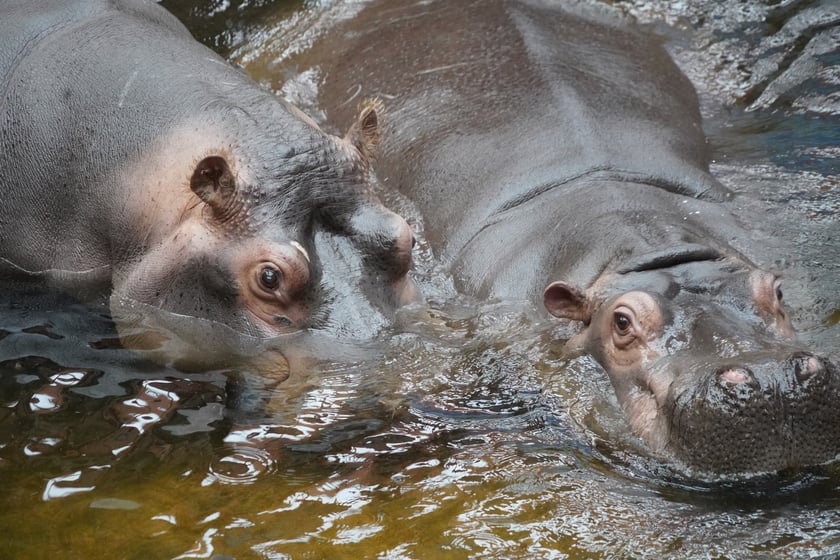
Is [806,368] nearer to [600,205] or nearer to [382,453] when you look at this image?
[382,453]

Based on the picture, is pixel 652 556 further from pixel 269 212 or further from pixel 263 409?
pixel 269 212

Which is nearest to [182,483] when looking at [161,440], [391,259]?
[161,440]

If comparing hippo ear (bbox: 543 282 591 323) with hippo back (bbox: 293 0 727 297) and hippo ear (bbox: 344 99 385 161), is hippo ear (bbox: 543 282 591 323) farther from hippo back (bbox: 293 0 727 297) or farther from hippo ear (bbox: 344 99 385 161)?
hippo ear (bbox: 344 99 385 161)

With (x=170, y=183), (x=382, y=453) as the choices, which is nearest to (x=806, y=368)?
Result: (x=382, y=453)

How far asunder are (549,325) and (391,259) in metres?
0.86

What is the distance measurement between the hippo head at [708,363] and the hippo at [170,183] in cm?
97

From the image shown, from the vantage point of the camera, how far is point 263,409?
4.84m

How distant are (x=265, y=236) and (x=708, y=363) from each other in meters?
1.83

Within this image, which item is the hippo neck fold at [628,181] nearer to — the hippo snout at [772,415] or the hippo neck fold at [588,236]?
the hippo neck fold at [588,236]

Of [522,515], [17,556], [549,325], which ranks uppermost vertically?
[549,325]

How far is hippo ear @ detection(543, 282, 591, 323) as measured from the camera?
17.5 ft

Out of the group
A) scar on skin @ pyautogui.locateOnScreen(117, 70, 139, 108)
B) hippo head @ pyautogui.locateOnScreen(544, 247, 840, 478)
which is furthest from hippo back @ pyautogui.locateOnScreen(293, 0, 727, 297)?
scar on skin @ pyautogui.locateOnScreen(117, 70, 139, 108)

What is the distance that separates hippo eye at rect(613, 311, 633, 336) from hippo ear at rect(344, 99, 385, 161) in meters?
1.37

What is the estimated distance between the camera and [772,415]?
13.8 feet
